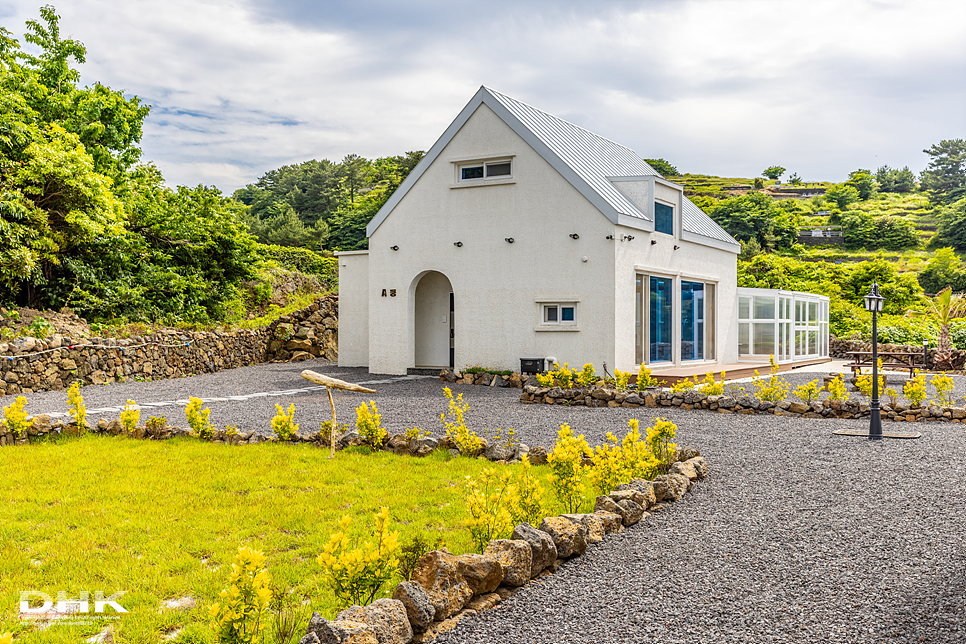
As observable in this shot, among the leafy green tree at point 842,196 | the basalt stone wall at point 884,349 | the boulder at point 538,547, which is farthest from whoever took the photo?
the leafy green tree at point 842,196

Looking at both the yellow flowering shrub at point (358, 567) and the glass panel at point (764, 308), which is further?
the glass panel at point (764, 308)

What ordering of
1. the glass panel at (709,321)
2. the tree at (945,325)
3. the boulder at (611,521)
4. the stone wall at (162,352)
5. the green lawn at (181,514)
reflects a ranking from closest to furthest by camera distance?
the green lawn at (181,514) < the boulder at (611,521) < the stone wall at (162,352) < the glass panel at (709,321) < the tree at (945,325)

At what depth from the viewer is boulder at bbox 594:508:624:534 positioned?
5.12 m

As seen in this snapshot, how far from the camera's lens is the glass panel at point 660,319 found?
1730 cm

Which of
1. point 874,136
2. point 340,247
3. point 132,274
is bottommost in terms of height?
point 132,274

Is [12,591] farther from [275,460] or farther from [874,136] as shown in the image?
[874,136]

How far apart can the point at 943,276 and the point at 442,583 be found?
55841 mm

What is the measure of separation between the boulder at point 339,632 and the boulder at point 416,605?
0.32 metres

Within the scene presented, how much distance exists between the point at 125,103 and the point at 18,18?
3887 mm

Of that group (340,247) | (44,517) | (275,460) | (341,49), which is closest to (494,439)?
(275,460)

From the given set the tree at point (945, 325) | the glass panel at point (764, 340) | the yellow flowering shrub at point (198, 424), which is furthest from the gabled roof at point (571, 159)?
the yellow flowering shrub at point (198, 424)

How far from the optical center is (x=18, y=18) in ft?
73.0

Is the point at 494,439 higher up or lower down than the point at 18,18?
lower down

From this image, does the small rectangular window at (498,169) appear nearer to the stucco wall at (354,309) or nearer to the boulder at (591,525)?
the stucco wall at (354,309)
